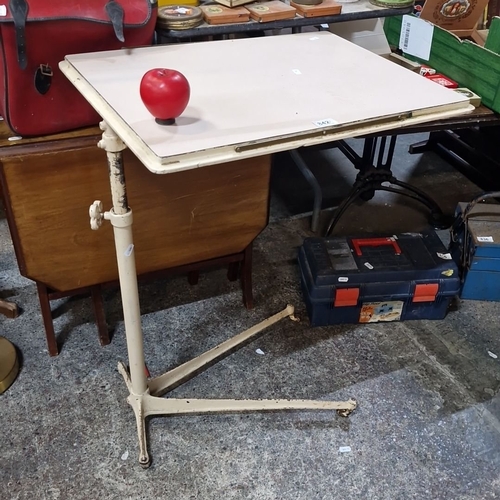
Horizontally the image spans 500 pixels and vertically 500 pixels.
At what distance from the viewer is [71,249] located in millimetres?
1572

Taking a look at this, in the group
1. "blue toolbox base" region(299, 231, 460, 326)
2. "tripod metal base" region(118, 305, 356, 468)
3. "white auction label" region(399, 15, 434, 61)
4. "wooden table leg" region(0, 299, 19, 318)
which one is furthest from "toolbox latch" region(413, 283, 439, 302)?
"wooden table leg" region(0, 299, 19, 318)

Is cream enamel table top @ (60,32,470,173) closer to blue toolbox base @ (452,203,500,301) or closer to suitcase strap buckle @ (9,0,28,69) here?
suitcase strap buckle @ (9,0,28,69)

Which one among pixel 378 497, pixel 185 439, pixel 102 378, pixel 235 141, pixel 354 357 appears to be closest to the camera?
pixel 235 141

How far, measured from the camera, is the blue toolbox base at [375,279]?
1843 millimetres

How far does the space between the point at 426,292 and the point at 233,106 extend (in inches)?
41.9

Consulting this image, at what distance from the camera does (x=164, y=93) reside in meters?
0.97

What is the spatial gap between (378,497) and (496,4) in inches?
83.5

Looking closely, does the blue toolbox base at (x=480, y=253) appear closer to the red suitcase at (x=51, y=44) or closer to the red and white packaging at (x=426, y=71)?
the red and white packaging at (x=426, y=71)

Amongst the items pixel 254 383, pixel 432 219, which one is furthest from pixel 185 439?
pixel 432 219

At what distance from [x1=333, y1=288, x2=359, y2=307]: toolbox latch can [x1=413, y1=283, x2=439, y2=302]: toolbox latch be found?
0.66ft

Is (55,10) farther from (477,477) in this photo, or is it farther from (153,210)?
(477,477)

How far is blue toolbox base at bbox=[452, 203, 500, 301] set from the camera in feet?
6.46

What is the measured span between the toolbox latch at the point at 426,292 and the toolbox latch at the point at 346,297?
202 mm

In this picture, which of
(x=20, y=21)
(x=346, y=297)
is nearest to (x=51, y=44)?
(x=20, y=21)
